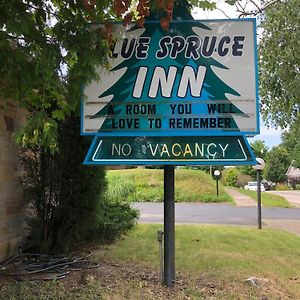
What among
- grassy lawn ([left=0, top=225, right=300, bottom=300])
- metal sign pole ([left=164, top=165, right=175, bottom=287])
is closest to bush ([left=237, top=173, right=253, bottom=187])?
grassy lawn ([left=0, top=225, right=300, bottom=300])

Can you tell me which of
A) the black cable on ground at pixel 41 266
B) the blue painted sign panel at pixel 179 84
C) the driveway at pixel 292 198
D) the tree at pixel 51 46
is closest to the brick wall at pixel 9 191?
the black cable on ground at pixel 41 266

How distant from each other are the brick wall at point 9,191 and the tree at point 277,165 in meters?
86.5

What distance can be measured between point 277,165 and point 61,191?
8811 centimetres

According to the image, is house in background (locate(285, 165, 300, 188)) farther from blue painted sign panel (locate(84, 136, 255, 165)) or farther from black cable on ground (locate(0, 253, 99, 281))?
blue painted sign panel (locate(84, 136, 255, 165))

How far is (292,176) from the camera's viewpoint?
326 feet

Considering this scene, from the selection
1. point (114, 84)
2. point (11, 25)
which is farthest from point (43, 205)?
point (11, 25)

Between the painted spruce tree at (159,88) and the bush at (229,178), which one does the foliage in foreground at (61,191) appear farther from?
the bush at (229,178)

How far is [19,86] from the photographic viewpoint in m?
4.35

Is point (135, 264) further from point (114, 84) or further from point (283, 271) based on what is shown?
point (114, 84)

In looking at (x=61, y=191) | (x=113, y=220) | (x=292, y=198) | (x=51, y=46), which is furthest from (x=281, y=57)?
(x=292, y=198)

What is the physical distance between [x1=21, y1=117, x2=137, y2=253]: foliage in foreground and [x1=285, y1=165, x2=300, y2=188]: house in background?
88897 mm

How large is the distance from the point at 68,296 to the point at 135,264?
2.22 m

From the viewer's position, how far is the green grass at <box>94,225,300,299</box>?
661cm

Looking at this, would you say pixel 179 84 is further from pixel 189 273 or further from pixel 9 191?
pixel 9 191
